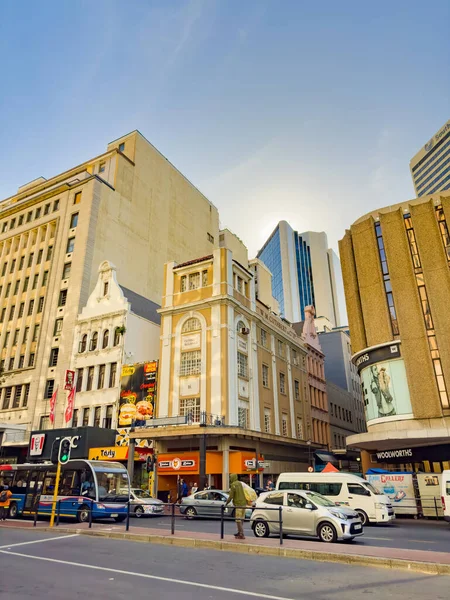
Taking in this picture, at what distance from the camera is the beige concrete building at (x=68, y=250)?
145ft

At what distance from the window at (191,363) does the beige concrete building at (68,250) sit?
12.6 metres

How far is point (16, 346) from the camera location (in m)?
47.5

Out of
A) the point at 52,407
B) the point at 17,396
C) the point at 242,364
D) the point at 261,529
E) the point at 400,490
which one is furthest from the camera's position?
the point at 17,396

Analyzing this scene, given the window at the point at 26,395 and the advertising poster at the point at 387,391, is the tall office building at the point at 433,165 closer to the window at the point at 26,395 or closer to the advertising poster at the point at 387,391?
the advertising poster at the point at 387,391

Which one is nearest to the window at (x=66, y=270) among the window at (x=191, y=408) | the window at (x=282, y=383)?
the window at (x=191, y=408)

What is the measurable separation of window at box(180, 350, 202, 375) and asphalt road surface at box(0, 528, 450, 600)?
2377 cm

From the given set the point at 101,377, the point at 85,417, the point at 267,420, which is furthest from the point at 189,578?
the point at 85,417

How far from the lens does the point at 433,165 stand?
446 feet

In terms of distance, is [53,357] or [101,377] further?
[53,357]

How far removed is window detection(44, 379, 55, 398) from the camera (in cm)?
4288

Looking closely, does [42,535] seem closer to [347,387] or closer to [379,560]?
[379,560]

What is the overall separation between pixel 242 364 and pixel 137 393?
912cm

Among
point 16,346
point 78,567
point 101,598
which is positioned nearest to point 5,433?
point 16,346

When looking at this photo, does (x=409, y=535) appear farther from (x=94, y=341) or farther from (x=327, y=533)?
(x=94, y=341)
